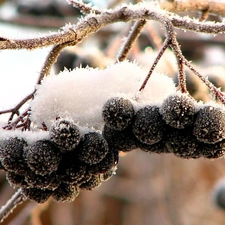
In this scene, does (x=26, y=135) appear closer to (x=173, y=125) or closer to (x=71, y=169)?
(x=71, y=169)

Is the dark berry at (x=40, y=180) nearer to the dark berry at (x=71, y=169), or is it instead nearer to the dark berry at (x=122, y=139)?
the dark berry at (x=71, y=169)

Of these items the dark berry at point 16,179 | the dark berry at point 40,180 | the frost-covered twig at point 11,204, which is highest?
the dark berry at point 40,180

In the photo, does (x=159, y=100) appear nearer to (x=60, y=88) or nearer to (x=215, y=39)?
(x=60, y=88)

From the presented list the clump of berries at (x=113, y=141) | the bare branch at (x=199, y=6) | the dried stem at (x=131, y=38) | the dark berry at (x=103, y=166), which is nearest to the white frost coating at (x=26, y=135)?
the clump of berries at (x=113, y=141)

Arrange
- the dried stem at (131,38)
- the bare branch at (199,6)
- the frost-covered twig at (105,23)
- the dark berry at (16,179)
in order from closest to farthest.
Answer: the frost-covered twig at (105,23) < the dark berry at (16,179) < the dried stem at (131,38) < the bare branch at (199,6)

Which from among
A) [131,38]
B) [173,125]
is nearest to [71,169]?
[173,125]

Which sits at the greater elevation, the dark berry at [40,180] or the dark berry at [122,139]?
the dark berry at [122,139]

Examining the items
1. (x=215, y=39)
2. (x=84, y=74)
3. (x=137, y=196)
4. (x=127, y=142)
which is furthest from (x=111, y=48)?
(x=137, y=196)

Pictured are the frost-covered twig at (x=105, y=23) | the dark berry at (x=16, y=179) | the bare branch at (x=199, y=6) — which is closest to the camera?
the frost-covered twig at (x=105, y=23)

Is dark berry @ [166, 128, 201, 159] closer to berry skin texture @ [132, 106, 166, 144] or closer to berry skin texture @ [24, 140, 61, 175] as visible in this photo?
berry skin texture @ [132, 106, 166, 144]
